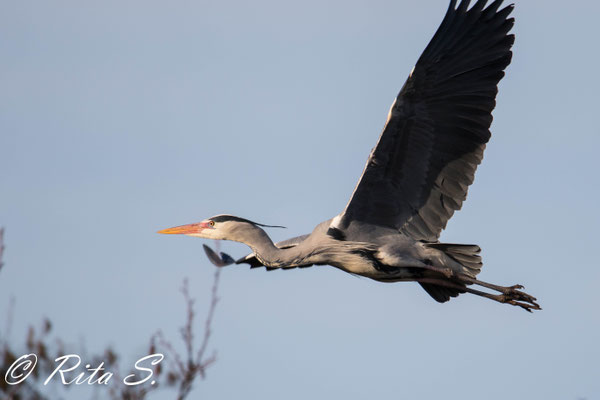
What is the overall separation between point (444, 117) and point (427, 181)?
627 mm

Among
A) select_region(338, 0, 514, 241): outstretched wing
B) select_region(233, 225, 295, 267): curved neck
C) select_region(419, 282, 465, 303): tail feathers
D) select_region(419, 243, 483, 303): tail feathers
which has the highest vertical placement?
select_region(338, 0, 514, 241): outstretched wing

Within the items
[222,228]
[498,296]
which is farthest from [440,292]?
[222,228]

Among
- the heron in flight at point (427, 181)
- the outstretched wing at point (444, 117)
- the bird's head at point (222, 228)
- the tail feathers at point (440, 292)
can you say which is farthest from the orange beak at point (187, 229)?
the tail feathers at point (440, 292)

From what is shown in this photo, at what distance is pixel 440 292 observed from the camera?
8.03 metres

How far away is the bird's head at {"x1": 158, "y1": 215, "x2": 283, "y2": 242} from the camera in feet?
26.4

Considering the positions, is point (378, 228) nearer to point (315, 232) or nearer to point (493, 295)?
point (315, 232)

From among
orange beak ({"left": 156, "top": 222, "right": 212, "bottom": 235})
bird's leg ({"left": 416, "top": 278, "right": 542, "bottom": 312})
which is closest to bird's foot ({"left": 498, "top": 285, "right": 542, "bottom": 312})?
bird's leg ({"left": 416, "top": 278, "right": 542, "bottom": 312})

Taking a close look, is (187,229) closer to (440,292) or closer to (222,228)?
(222,228)

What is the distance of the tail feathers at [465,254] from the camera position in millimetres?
7633

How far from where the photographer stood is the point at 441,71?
24.0 ft

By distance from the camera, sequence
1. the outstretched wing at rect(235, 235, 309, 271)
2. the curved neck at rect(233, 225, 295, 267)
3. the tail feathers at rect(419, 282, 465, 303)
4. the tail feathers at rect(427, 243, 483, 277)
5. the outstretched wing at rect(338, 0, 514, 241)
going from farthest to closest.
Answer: the outstretched wing at rect(235, 235, 309, 271)
the tail feathers at rect(419, 282, 465, 303)
the curved neck at rect(233, 225, 295, 267)
the tail feathers at rect(427, 243, 483, 277)
the outstretched wing at rect(338, 0, 514, 241)

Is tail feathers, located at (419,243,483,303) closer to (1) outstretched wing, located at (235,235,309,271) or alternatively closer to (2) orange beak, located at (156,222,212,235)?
(1) outstretched wing, located at (235,235,309,271)

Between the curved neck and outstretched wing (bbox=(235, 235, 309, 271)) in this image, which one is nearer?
the curved neck

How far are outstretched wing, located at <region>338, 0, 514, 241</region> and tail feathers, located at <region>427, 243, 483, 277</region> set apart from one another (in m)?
0.41
